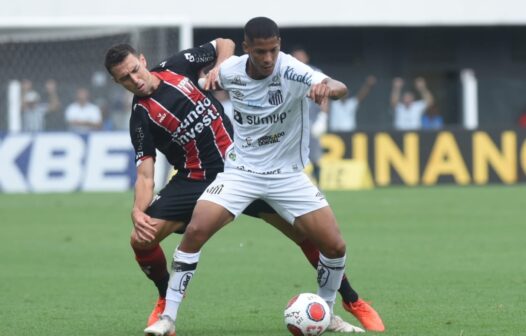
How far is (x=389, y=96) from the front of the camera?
93.0 ft

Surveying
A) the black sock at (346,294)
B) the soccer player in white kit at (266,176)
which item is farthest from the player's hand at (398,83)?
the soccer player in white kit at (266,176)

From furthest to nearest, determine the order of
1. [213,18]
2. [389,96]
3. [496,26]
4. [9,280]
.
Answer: [496,26] < [213,18] < [389,96] < [9,280]

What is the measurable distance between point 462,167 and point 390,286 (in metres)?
14.5

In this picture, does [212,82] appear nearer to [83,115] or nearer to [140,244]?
[140,244]

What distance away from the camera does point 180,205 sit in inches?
363

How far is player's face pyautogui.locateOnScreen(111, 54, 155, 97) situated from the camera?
353 inches

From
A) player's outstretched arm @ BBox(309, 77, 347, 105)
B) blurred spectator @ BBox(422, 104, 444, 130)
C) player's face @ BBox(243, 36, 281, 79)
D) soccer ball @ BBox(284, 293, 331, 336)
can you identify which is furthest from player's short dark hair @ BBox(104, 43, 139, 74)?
blurred spectator @ BBox(422, 104, 444, 130)

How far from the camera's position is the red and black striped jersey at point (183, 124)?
30.0ft

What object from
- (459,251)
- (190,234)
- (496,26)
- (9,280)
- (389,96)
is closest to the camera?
(190,234)

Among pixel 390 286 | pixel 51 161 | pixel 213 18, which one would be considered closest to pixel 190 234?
pixel 390 286

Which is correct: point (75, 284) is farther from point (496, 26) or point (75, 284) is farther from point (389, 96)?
point (496, 26)

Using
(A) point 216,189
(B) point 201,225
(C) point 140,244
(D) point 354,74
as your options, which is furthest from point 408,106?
(B) point 201,225

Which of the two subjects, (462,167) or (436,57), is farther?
(436,57)

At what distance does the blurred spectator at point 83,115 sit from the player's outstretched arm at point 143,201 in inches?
614
